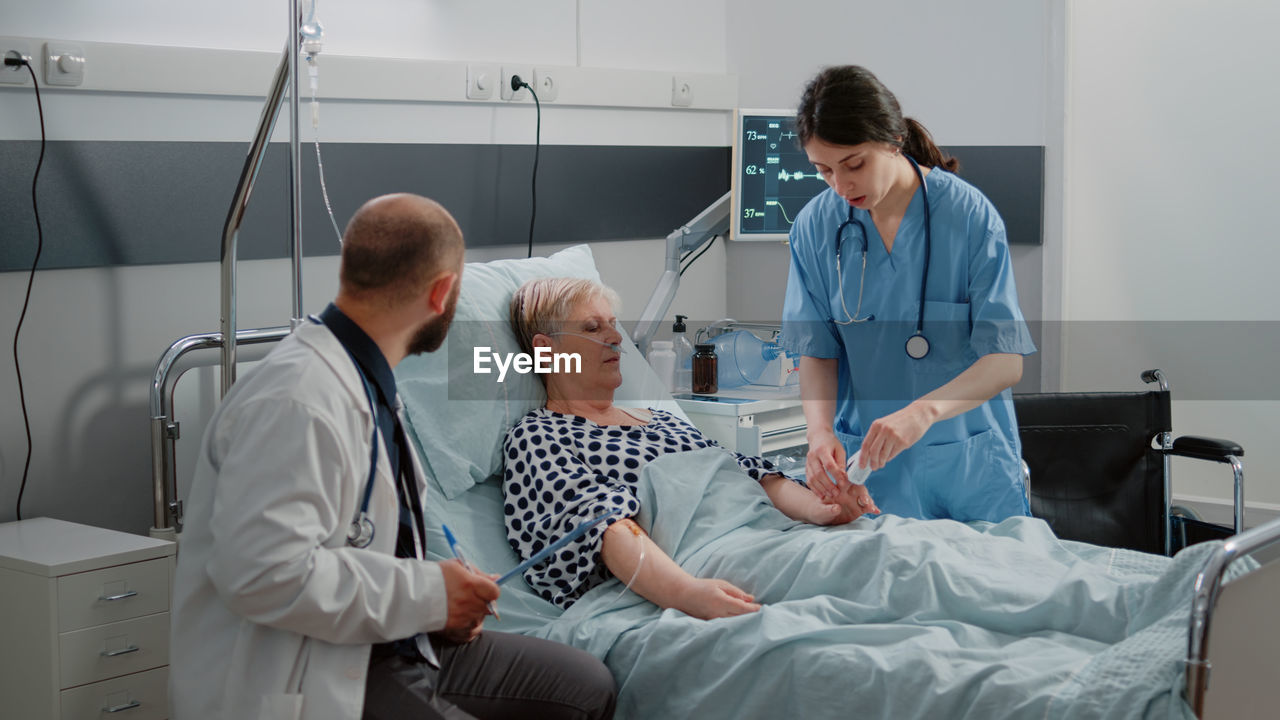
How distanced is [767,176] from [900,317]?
120 cm

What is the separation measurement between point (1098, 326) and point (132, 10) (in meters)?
3.06

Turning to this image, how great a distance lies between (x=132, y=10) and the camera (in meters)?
2.38

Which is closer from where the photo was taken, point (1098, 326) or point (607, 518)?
point (607, 518)

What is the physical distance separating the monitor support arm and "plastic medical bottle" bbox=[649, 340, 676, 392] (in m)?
0.03

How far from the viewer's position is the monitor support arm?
3.00 m

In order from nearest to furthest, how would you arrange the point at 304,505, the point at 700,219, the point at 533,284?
the point at 304,505
the point at 533,284
the point at 700,219

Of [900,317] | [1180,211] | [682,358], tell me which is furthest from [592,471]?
[1180,211]

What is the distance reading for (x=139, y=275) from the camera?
7.92ft

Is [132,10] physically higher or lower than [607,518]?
higher

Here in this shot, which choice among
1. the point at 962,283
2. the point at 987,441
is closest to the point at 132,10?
the point at 962,283

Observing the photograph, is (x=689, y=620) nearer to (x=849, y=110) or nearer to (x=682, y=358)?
(x=849, y=110)

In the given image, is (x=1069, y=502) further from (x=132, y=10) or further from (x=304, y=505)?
(x=132, y=10)

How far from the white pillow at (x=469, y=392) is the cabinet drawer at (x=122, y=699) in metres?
0.65

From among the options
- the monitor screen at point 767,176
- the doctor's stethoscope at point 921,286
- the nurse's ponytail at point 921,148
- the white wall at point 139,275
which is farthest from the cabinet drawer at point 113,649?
the monitor screen at point 767,176
